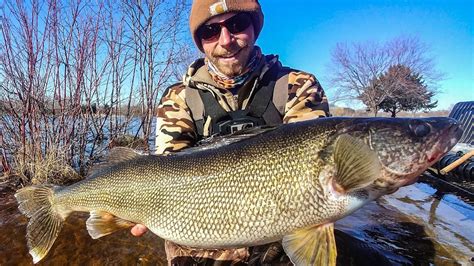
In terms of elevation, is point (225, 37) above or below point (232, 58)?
above

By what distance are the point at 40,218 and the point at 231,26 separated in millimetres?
2277

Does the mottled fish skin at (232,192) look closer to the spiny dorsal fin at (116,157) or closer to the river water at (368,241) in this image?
the spiny dorsal fin at (116,157)

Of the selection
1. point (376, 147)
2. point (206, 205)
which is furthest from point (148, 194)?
point (376, 147)

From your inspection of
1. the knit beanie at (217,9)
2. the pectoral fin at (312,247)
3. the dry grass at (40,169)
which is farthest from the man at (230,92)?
the dry grass at (40,169)

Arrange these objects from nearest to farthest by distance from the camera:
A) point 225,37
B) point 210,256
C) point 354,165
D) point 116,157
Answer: point 354,165, point 116,157, point 210,256, point 225,37

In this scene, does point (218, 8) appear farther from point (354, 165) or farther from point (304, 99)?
point (354, 165)

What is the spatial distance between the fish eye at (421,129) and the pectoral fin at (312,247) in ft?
2.53

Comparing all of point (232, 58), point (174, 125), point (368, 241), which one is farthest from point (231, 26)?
point (368, 241)

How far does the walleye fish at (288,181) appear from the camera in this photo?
1979mm

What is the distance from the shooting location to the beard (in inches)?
123

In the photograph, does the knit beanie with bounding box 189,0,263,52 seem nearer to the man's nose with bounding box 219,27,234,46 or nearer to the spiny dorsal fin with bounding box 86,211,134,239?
the man's nose with bounding box 219,27,234,46

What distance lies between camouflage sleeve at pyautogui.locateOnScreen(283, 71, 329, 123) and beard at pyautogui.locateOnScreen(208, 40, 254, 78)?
449 millimetres

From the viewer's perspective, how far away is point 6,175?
7.09 m

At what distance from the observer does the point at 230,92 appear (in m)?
3.25
